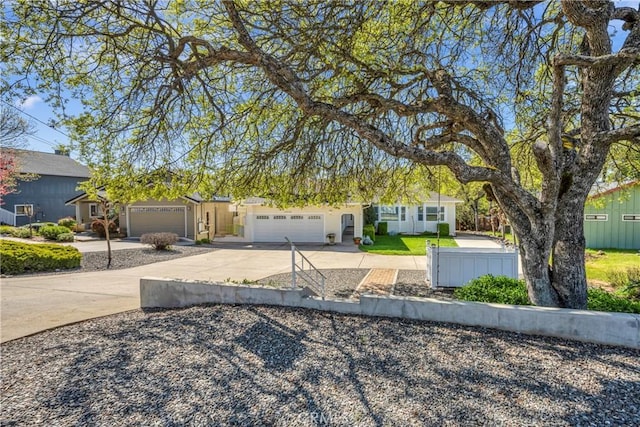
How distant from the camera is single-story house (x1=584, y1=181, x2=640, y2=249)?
17141 mm

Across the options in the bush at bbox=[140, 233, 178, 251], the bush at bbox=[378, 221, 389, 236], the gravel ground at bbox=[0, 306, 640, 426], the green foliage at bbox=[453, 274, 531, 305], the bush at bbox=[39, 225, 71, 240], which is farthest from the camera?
the bush at bbox=[378, 221, 389, 236]

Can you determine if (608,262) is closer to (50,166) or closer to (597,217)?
(597,217)

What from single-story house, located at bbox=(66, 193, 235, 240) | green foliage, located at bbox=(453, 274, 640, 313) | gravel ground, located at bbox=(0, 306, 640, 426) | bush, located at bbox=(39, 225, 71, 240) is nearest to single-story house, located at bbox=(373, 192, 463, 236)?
single-story house, located at bbox=(66, 193, 235, 240)

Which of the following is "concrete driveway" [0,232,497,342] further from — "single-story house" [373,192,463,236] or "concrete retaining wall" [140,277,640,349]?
"single-story house" [373,192,463,236]

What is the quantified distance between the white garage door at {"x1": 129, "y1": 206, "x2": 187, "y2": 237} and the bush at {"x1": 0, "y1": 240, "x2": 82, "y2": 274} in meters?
10.4

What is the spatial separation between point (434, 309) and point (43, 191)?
36848 mm

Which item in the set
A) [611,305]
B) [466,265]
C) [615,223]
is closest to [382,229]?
[615,223]

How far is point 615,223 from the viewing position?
17.5m

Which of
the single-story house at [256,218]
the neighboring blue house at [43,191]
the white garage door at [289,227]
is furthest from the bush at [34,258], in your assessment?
the neighboring blue house at [43,191]

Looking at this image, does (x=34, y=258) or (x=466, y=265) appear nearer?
(x=466, y=265)

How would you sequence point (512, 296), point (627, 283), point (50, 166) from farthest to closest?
point (50, 166)
point (627, 283)
point (512, 296)

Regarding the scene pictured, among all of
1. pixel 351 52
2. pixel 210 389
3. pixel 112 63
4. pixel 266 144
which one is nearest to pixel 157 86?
pixel 112 63

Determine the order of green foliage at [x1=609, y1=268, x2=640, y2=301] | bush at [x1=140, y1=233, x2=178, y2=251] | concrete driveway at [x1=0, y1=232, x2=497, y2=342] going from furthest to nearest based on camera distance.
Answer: bush at [x1=140, y1=233, x2=178, y2=251]
green foliage at [x1=609, y1=268, x2=640, y2=301]
concrete driveway at [x1=0, y1=232, x2=497, y2=342]

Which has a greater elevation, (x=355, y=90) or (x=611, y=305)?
(x=355, y=90)
